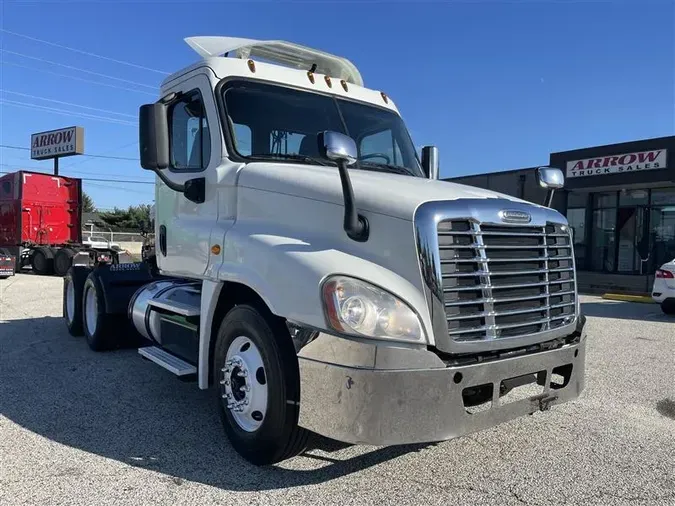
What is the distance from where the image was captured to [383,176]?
4.09 metres

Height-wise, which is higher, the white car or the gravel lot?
the white car

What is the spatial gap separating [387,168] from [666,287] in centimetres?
949

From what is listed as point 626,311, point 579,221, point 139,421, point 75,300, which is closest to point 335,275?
point 139,421

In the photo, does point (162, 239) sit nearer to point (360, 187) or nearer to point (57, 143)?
point (360, 187)

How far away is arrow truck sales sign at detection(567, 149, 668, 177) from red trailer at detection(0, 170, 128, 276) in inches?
735

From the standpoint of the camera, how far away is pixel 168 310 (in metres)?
5.01

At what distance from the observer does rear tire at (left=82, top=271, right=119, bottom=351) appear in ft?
22.1

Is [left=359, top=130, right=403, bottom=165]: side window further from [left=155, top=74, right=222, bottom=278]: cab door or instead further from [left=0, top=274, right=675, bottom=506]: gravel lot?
[left=0, top=274, right=675, bottom=506]: gravel lot

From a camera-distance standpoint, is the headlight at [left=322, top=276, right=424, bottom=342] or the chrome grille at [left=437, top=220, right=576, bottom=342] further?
the chrome grille at [left=437, top=220, right=576, bottom=342]

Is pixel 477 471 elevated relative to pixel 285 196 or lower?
lower

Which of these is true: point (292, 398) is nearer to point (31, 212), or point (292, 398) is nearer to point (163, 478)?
point (163, 478)

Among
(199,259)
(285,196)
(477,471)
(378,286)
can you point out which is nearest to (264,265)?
(285,196)

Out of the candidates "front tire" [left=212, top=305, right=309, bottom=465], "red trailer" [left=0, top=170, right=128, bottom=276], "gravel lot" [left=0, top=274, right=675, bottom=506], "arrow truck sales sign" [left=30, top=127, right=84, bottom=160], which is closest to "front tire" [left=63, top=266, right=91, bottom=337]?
"gravel lot" [left=0, top=274, right=675, bottom=506]

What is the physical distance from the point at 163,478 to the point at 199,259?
164cm
